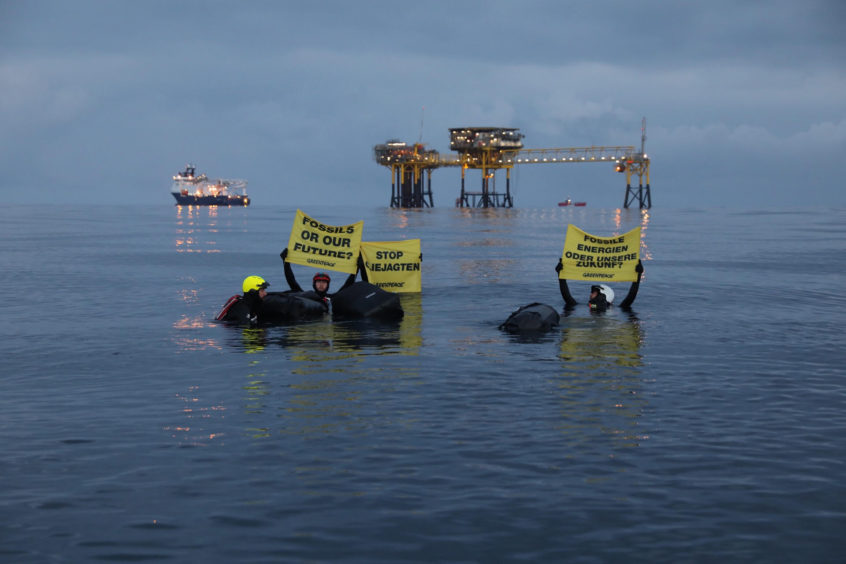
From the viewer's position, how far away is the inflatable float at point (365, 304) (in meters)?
22.8

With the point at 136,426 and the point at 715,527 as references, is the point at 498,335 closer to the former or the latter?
the point at 136,426

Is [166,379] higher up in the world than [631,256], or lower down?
lower down

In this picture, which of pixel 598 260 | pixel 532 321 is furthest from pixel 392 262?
pixel 532 321

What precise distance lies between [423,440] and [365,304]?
11.6 meters

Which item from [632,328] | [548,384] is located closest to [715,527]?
[548,384]

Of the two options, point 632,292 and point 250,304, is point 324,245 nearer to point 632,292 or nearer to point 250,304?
point 250,304

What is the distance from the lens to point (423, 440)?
1135cm

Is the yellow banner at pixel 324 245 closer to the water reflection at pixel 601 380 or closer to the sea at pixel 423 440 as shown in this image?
the sea at pixel 423 440

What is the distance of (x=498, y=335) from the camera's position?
818 inches

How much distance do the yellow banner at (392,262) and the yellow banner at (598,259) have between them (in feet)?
14.7

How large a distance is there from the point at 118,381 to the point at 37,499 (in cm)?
631

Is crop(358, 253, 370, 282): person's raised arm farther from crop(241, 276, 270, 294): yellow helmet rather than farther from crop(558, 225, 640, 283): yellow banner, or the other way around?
crop(558, 225, 640, 283): yellow banner

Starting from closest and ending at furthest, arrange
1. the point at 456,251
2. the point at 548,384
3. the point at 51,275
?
the point at 548,384 < the point at 51,275 < the point at 456,251

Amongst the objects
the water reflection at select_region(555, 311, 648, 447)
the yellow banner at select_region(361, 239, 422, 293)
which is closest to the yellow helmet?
the yellow banner at select_region(361, 239, 422, 293)
